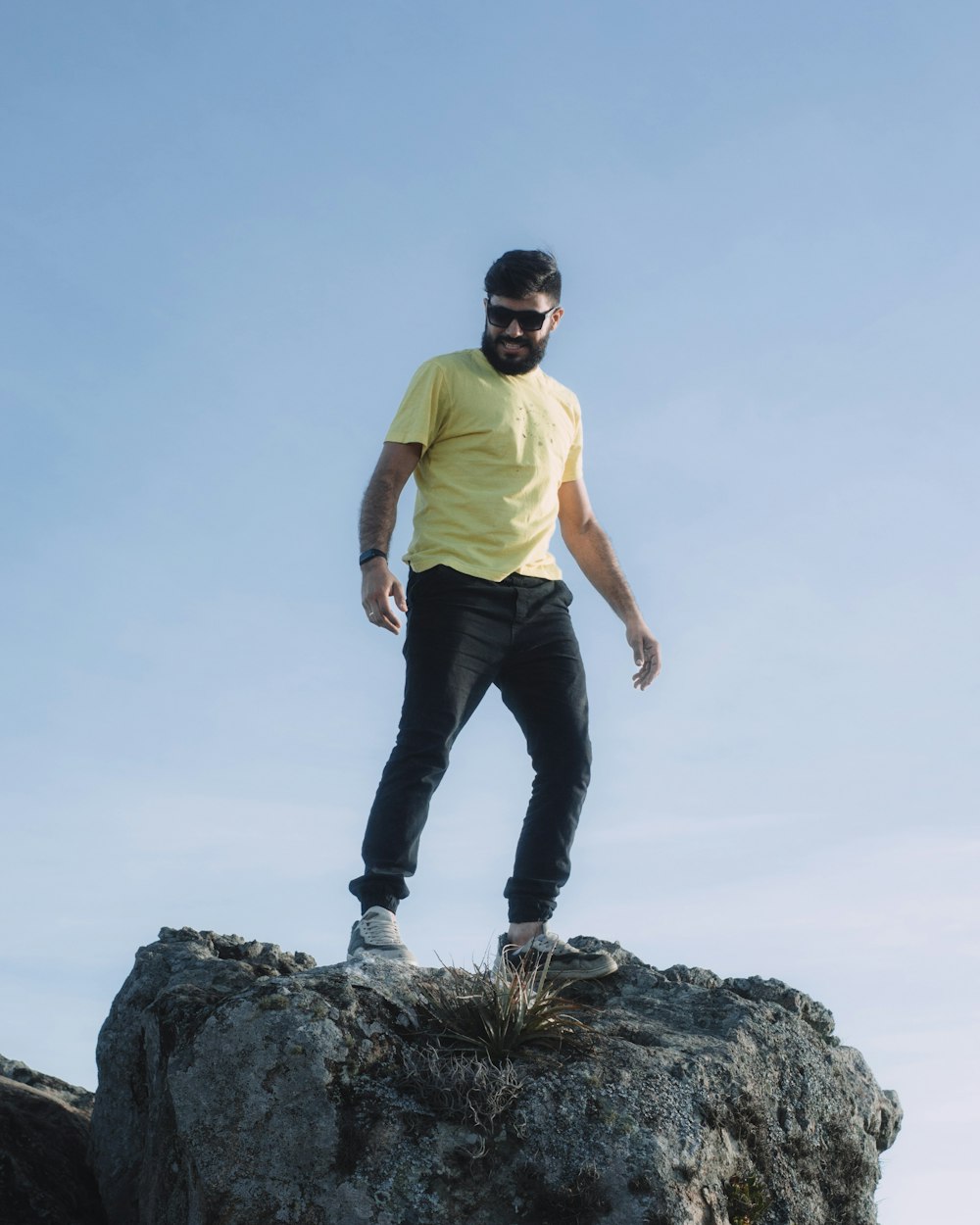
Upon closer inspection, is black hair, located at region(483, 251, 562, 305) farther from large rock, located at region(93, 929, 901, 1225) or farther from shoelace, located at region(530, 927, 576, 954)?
large rock, located at region(93, 929, 901, 1225)

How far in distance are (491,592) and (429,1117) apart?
2.40 metres

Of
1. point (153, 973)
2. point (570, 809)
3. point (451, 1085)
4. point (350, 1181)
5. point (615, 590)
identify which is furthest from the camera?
point (615, 590)

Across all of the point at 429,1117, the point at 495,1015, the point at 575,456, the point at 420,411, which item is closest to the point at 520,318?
the point at 420,411

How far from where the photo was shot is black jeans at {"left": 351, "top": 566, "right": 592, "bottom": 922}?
18.6 feet

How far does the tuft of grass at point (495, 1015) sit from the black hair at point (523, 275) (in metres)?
3.14

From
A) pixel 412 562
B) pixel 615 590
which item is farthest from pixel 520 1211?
pixel 615 590

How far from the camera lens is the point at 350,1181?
4.31 m

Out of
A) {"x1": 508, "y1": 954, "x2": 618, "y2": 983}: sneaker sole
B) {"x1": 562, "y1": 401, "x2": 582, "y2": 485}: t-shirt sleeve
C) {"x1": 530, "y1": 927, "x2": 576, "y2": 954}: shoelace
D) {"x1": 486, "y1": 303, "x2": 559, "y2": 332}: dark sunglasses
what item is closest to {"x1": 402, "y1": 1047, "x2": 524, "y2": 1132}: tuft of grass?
{"x1": 508, "y1": 954, "x2": 618, "y2": 983}: sneaker sole

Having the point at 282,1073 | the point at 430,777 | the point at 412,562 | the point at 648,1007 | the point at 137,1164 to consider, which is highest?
the point at 412,562

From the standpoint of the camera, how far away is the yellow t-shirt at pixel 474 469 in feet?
20.1

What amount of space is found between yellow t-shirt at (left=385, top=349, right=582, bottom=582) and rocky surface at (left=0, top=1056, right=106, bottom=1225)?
9.77 ft

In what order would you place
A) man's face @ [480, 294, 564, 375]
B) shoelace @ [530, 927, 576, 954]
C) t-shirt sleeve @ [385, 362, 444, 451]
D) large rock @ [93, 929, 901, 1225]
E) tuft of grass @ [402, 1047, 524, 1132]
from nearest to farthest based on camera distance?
large rock @ [93, 929, 901, 1225] → tuft of grass @ [402, 1047, 524, 1132] → shoelace @ [530, 927, 576, 954] → t-shirt sleeve @ [385, 362, 444, 451] → man's face @ [480, 294, 564, 375]

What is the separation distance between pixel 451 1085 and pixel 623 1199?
2.24ft

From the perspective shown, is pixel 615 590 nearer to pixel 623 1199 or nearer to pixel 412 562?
pixel 412 562
